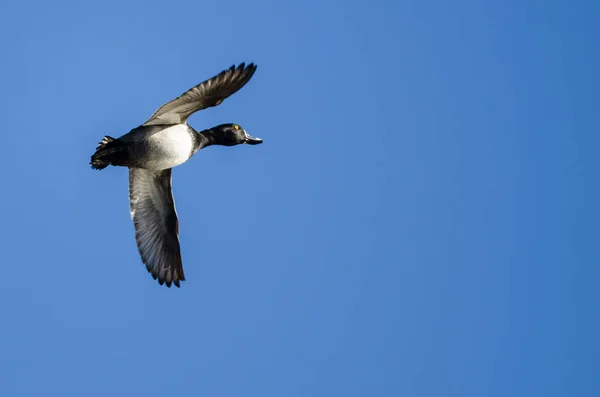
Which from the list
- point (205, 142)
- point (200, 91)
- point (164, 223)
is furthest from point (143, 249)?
point (200, 91)

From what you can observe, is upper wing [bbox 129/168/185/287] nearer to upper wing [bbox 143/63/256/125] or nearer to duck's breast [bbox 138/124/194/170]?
duck's breast [bbox 138/124/194/170]

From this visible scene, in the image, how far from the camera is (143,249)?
1706 cm

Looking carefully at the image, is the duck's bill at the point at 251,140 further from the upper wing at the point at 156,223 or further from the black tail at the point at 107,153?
the black tail at the point at 107,153

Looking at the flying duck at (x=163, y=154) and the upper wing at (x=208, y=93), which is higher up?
the upper wing at (x=208, y=93)

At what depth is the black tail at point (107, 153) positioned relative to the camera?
15078 mm

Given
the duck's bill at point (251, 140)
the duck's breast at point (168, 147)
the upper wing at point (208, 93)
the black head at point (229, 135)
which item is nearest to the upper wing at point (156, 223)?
the black head at point (229, 135)

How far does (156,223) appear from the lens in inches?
678

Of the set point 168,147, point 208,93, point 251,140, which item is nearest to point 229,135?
point 251,140

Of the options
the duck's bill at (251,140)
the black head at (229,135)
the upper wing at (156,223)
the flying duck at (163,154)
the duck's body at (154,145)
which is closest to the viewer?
the flying duck at (163,154)

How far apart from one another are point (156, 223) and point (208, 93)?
3.54 metres

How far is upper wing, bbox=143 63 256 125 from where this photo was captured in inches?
565

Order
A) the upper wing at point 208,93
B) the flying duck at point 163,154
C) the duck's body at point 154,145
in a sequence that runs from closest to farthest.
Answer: the upper wing at point 208,93, the flying duck at point 163,154, the duck's body at point 154,145

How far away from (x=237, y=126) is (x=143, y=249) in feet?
8.98

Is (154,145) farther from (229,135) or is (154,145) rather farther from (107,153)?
(229,135)
